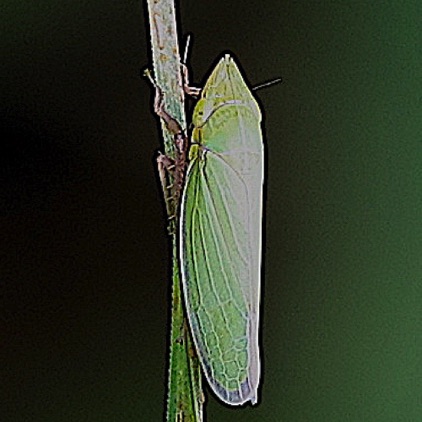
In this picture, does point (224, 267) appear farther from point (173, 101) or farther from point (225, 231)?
point (173, 101)

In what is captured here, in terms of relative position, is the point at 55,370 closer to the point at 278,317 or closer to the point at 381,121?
the point at 278,317

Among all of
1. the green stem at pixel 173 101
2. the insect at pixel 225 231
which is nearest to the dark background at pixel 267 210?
the insect at pixel 225 231

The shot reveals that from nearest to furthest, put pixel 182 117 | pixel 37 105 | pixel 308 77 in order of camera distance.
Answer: pixel 182 117 < pixel 37 105 < pixel 308 77

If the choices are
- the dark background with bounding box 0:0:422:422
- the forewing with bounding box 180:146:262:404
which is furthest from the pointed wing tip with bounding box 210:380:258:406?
the dark background with bounding box 0:0:422:422

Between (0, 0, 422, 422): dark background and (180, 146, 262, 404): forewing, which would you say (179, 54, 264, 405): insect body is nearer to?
(180, 146, 262, 404): forewing

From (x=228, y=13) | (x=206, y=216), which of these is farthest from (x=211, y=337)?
(x=228, y=13)

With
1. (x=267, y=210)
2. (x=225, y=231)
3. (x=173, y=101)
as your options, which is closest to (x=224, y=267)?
(x=225, y=231)

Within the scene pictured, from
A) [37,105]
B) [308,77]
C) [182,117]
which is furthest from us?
[308,77]
